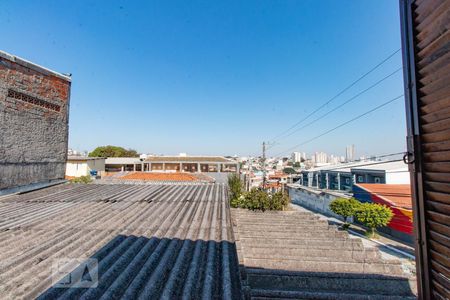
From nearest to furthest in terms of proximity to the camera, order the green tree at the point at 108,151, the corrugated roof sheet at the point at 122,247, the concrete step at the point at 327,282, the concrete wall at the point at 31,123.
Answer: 1. the corrugated roof sheet at the point at 122,247
2. the concrete step at the point at 327,282
3. the concrete wall at the point at 31,123
4. the green tree at the point at 108,151

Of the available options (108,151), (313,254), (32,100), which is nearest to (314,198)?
(313,254)

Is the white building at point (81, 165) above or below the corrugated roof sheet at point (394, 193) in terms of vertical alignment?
above

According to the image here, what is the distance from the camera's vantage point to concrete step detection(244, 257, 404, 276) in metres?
3.95

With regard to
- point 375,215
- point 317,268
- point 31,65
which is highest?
point 31,65

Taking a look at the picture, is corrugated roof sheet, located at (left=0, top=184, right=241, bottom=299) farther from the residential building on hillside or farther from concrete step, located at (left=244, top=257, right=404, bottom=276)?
the residential building on hillside

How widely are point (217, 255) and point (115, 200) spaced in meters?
3.51

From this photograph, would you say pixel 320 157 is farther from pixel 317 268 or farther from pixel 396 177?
pixel 317 268

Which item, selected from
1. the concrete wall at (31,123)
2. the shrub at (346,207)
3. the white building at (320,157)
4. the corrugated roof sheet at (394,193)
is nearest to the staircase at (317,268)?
the concrete wall at (31,123)

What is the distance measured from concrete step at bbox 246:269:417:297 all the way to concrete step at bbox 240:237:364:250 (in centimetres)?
95

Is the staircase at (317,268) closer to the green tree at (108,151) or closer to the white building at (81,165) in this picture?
→ the white building at (81,165)

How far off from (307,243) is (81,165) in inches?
1022

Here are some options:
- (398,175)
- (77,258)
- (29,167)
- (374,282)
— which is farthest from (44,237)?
(398,175)

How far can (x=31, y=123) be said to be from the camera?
5473 millimetres

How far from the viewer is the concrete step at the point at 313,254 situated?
4303mm
